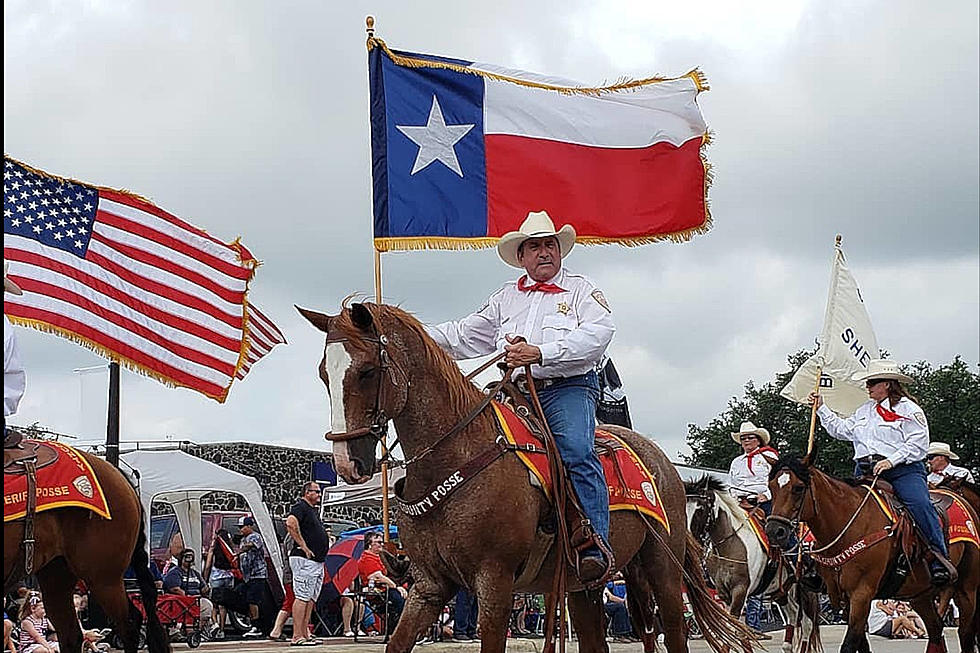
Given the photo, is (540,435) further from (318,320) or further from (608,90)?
(608,90)

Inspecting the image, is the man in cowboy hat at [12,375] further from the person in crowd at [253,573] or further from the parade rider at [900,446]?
the person in crowd at [253,573]

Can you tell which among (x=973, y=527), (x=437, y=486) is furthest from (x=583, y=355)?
(x=973, y=527)

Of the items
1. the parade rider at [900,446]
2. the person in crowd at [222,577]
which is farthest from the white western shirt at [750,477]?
the person in crowd at [222,577]

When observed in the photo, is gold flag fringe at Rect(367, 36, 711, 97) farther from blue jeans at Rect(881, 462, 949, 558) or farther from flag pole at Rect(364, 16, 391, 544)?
blue jeans at Rect(881, 462, 949, 558)

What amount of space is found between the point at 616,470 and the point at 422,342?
6.26 ft

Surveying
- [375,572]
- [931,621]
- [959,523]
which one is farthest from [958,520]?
[375,572]

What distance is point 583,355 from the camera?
7.00m

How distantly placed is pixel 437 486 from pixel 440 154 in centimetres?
557

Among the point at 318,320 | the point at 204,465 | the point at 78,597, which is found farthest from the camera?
the point at 204,465

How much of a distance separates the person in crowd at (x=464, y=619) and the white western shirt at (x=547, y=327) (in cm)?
1015

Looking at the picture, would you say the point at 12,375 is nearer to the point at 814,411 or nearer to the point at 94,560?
the point at 94,560

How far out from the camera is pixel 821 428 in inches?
2154

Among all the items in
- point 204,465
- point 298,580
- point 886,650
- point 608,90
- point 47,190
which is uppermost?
point 608,90

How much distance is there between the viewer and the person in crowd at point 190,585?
54.3ft
